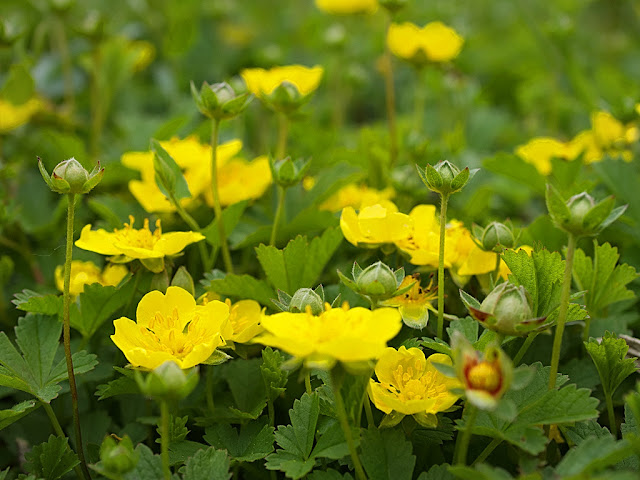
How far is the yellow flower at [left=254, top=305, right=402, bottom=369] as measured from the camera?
2.51 feet

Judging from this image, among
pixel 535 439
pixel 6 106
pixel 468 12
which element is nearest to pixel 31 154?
pixel 6 106

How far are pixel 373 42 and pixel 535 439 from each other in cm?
227

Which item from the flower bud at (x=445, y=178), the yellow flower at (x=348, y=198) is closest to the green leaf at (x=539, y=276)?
the flower bud at (x=445, y=178)

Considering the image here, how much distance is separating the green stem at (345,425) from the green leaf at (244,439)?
0.46 feet

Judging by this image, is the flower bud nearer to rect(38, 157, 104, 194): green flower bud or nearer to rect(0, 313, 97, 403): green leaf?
rect(38, 157, 104, 194): green flower bud

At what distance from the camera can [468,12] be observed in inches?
157

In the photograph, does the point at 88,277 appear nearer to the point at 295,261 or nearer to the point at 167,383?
the point at 295,261

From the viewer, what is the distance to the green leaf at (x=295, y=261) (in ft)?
3.81

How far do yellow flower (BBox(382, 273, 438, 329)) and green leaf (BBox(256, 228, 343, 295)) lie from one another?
154 millimetres

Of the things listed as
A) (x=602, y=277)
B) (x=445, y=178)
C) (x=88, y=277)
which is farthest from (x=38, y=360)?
(x=602, y=277)

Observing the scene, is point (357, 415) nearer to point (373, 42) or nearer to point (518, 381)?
point (518, 381)

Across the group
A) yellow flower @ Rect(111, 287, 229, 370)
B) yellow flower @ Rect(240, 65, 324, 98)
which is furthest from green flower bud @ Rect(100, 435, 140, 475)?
yellow flower @ Rect(240, 65, 324, 98)

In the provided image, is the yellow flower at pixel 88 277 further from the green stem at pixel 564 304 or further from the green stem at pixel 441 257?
the green stem at pixel 564 304

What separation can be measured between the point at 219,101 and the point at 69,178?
33 cm
